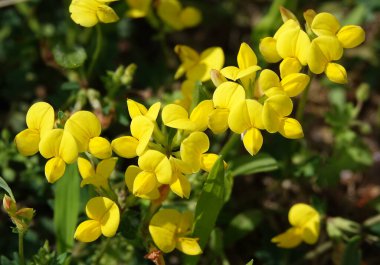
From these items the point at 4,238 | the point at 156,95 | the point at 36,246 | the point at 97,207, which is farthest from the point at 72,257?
the point at 156,95

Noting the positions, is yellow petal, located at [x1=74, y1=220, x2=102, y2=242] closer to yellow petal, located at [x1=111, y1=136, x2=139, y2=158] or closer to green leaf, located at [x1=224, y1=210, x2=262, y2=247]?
yellow petal, located at [x1=111, y1=136, x2=139, y2=158]

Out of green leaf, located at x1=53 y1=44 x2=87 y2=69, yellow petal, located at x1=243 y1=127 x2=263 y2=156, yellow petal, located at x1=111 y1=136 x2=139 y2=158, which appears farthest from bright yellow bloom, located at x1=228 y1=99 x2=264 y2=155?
Result: green leaf, located at x1=53 y1=44 x2=87 y2=69

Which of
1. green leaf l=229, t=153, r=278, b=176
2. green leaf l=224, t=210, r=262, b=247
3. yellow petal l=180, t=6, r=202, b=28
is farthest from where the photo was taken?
yellow petal l=180, t=6, r=202, b=28

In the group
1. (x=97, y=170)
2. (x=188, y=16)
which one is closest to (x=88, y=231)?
(x=97, y=170)

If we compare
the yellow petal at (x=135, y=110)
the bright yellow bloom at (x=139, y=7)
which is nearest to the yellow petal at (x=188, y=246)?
the yellow petal at (x=135, y=110)

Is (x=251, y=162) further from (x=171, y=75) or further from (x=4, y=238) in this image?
(x=4, y=238)
